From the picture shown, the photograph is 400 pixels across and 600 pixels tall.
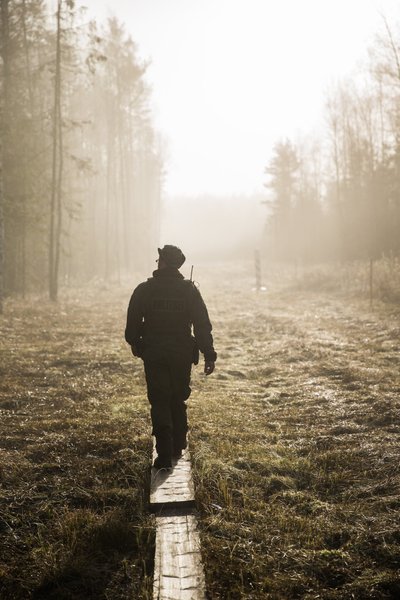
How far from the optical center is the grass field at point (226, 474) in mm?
3320

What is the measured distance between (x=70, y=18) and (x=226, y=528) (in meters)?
20.3

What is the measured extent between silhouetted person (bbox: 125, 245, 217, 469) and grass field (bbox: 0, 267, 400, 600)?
1.74ft

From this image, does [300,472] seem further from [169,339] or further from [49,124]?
[49,124]

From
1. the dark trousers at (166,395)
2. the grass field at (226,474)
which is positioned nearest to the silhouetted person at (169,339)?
the dark trousers at (166,395)

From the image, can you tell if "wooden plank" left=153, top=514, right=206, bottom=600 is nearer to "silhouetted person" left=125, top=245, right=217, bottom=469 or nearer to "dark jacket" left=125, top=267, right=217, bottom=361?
"silhouetted person" left=125, top=245, right=217, bottom=469

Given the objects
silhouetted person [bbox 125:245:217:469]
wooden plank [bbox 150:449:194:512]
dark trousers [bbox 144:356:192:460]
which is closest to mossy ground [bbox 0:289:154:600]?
wooden plank [bbox 150:449:194:512]

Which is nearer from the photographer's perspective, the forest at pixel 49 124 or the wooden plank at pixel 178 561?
the wooden plank at pixel 178 561

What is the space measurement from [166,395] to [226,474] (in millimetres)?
940

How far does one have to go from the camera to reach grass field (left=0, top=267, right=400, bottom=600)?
332 centimetres

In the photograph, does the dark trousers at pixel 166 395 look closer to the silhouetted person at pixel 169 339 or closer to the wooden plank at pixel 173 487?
the silhouetted person at pixel 169 339

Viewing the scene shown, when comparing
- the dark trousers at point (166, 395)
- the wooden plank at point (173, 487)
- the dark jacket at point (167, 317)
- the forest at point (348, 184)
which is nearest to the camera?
the wooden plank at point (173, 487)

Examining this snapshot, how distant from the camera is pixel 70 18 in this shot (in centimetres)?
1908

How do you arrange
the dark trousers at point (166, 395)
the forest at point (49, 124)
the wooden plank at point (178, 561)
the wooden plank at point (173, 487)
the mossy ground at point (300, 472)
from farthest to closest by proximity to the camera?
the forest at point (49, 124), the dark trousers at point (166, 395), the wooden plank at point (173, 487), the mossy ground at point (300, 472), the wooden plank at point (178, 561)

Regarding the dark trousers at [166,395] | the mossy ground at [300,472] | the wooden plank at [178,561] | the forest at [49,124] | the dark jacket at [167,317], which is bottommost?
the wooden plank at [178,561]
